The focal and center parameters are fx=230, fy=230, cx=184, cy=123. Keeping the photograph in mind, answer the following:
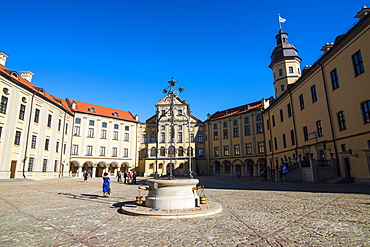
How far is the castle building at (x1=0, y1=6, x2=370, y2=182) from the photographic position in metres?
20.1

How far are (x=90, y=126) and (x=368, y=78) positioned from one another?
46852 millimetres

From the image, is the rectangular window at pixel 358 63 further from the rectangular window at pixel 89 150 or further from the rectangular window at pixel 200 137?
the rectangular window at pixel 89 150

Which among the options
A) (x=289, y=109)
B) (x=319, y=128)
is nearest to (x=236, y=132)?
(x=289, y=109)

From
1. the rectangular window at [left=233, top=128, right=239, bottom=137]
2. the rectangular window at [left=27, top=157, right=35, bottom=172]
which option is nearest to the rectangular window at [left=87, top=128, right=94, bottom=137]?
the rectangular window at [left=27, top=157, right=35, bottom=172]

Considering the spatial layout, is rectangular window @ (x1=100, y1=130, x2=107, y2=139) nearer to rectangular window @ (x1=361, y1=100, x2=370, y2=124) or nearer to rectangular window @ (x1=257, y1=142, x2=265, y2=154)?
rectangular window @ (x1=257, y1=142, x2=265, y2=154)

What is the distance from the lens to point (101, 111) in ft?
176

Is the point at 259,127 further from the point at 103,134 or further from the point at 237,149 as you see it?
the point at 103,134

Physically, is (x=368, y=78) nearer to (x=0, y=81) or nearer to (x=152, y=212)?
(x=152, y=212)

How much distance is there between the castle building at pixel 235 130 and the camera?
20.1 metres

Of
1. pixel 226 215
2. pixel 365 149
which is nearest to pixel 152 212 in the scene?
pixel 226 215

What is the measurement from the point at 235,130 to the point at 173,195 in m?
42.1

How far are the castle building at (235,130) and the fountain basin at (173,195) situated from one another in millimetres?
1450

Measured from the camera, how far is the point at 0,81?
90.1ft

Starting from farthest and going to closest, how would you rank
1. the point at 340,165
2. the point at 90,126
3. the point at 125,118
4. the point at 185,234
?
1. the point at 125,118
2. the point at 90,126
3. the point at 340,165
4. the point at 185,234
